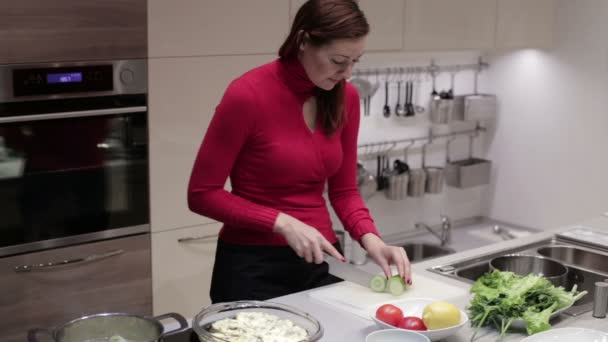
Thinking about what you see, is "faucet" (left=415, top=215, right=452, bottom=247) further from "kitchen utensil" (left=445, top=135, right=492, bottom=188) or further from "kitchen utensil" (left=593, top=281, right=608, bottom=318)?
"kitchen utensil" (left=593, top=281, right=608, bottom=318)

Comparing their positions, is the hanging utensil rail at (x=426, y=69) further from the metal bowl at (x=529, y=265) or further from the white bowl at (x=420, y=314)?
the white bowl at (x=420, y=314)

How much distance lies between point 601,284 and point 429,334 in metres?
0.51

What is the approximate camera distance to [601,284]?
6.28 ft

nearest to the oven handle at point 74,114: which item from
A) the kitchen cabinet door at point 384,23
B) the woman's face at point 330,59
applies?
the woman's face at point 330,59

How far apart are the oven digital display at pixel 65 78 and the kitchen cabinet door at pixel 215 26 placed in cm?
26

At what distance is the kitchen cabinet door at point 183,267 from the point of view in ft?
9.37

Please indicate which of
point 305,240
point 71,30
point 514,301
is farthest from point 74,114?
point 514,301

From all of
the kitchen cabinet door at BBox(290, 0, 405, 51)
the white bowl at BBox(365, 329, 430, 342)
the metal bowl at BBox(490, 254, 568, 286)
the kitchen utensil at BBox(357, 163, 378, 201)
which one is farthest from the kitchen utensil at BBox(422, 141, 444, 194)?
the white bowl at BBox(365, 329, 430, 342)

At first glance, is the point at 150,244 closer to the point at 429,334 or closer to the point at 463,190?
the point at 429,334

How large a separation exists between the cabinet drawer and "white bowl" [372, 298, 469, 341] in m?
1.22

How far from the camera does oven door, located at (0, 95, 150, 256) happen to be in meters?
2.52

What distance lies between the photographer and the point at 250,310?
1.72m

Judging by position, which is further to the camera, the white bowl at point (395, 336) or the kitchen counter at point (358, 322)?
the kitchen counter at point (358, 322)

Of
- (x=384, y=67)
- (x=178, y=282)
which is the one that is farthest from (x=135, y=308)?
(x=384, y=67)
